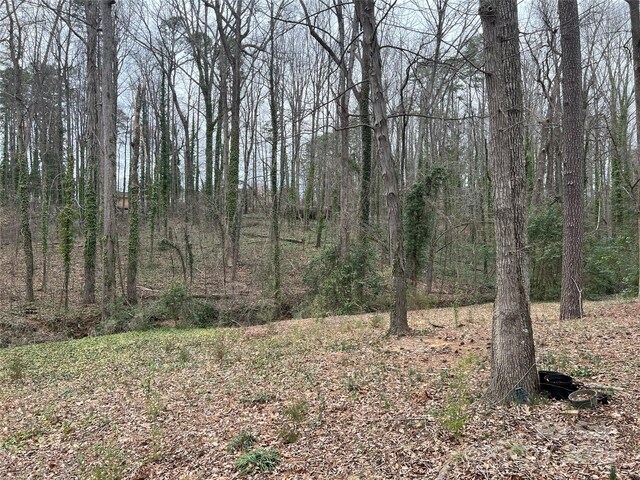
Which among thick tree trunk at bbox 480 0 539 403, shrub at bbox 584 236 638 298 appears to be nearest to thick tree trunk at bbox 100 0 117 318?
thick tree trunk at bbox 480 0 539 403

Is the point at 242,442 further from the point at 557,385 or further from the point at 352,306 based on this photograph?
the point at 352,306

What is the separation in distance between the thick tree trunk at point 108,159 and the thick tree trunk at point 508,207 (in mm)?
11995

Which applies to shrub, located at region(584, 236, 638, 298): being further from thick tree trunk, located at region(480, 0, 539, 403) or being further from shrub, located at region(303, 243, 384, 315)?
thick tree trunk, located at region(480, 0, 539, 403)

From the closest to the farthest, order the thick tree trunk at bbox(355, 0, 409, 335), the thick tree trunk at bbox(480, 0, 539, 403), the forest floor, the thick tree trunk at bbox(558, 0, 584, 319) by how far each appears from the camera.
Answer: the forest floor
the thick tree trunk at bbox(480, 0, 539, 403)
the thick tree trunk at bbox(355, 0, 409, 335)
the thick tree trunk at bbox(558, 0, 584, 319)

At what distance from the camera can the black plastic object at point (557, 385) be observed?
4.05 m

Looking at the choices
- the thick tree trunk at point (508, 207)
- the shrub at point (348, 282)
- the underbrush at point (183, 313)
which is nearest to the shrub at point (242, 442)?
the thick tree trunk at point (508, 207)

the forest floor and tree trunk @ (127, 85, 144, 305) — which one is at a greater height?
tree trunk @ (127, 85, 144, 305)

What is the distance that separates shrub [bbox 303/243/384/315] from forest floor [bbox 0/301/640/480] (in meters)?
5.90

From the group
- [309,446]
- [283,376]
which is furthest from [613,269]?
[309,446]

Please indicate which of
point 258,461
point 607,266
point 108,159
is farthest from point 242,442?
point 607,266

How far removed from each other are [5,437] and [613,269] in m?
18.0

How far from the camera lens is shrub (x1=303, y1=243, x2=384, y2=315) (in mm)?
14617

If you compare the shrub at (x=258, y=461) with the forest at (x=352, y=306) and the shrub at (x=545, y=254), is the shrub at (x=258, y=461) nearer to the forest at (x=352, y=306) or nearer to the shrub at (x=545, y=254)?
the forest at (x=352, y=306)

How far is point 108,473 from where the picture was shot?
4.03 metres
